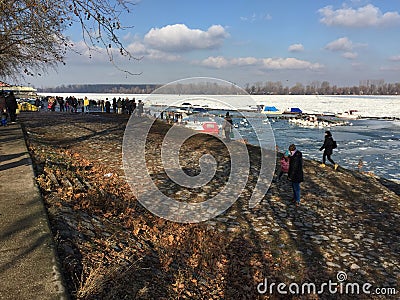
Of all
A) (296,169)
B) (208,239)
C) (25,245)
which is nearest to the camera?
(25,245)

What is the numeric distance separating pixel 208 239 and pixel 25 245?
342 cm

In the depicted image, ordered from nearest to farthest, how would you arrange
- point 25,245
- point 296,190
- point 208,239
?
point 25,245 → point 208,239 → point 296,190

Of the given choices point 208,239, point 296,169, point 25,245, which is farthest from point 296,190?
point 25,245

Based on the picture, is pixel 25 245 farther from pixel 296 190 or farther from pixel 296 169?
pixel 296 190

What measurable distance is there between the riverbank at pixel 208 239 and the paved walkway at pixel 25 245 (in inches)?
8.9

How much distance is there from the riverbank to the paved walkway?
0.23 meters

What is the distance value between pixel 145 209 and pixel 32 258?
145 inches

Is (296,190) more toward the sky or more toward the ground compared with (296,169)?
more toward the ground

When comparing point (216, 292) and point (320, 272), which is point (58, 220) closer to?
point (216, 292)

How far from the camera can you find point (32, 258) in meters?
4.10

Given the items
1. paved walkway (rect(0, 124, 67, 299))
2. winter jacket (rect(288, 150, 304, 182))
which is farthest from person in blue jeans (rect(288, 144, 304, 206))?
paved walkway (rect(0, 124, 67, 299))

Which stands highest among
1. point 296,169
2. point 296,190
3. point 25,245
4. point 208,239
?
point 296,169

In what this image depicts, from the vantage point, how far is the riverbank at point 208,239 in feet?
15.1

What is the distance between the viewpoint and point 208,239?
6426 millimetres
